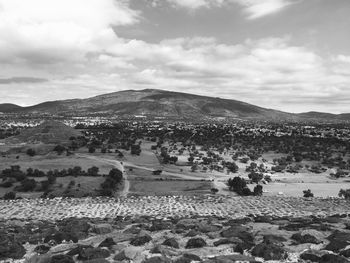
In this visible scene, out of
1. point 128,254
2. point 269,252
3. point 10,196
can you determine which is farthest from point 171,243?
point 10,196

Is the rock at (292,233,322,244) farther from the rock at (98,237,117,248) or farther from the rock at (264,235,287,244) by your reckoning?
the rock at (98,237,117,248)

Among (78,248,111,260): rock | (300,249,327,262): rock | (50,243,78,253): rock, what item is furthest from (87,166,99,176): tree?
(300,249,327,262): rock

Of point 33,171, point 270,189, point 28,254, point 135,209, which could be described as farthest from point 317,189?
point 28,254

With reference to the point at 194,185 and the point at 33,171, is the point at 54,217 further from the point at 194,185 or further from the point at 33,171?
the point at 33,171

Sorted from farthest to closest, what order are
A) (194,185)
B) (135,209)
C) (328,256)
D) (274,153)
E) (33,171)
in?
(274,153) → (33,171) → (194,185) → (135,209) → (328,256)

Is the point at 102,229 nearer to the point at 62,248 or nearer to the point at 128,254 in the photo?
the point at 62,248

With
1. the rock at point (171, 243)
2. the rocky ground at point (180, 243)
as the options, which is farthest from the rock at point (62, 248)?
the rock at point (171, 243)


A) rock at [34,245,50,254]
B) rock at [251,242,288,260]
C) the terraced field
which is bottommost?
the terraced field

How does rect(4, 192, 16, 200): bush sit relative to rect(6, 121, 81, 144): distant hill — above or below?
below
